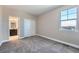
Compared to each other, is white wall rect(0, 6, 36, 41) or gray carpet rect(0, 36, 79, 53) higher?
white wall rect(0, 6, 36, 41)

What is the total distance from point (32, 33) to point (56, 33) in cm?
373

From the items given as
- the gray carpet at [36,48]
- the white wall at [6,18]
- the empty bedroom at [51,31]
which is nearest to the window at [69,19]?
the empty bedroom at [51,31]

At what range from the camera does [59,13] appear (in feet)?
17.6

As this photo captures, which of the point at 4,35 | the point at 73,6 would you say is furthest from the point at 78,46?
the point at 4,35

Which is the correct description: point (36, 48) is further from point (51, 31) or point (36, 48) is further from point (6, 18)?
point (6, 18)

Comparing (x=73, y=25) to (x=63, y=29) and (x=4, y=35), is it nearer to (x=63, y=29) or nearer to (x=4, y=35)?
(x=63, y=29)

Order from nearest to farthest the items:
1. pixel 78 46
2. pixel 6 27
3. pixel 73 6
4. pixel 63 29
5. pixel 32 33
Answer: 1. pixel 78 46
2. pixel 73 6
3. pixel 63 29
4. pixel 6 27
5. pixel 32 33

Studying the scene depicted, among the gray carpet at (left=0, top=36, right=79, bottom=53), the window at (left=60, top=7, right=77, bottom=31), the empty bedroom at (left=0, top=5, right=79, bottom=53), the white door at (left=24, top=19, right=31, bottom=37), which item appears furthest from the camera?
the white door at (left=24, top=19, right=31, bottom=37)

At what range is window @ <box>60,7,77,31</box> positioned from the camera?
4.32 metres

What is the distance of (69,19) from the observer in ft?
15.4

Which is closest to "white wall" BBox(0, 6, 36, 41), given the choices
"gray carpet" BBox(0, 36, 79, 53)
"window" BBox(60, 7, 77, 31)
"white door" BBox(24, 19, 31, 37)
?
"white door" BBox(24, 19, 31, 37)

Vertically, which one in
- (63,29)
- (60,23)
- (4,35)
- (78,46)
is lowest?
(78,46)

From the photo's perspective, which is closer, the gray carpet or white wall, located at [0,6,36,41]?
the gray carpet

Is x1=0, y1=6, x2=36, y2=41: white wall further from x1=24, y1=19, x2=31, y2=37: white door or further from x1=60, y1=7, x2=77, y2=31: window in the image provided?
x1=60, y1=7, x2=77, y2=31: window
